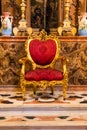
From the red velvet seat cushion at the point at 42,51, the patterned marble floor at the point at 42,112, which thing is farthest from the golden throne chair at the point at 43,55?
the patterned marble floor at the point at 42,112

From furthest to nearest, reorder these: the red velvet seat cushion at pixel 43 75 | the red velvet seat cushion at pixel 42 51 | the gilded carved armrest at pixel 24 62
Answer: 1. the red velvet seat cushion at pixel 42 51
2. the gilded carved armrest at pixel 24 62
3. the red velvet seat cushion at pixel 43 75

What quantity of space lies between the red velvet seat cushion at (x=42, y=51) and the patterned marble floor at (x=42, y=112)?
66cm

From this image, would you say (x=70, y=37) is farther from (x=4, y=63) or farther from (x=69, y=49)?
(x=4, y=63)

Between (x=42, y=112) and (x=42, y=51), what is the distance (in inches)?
47.8

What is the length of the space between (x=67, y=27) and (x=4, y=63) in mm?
1444

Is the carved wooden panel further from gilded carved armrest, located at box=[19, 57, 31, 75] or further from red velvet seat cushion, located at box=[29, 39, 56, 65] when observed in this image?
red velvet seat cushion, located at box=[29, 39, 56, 65]

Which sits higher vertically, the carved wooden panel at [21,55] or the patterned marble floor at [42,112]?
the carved wooden panel at [21,55]

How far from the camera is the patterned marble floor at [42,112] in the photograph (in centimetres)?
458

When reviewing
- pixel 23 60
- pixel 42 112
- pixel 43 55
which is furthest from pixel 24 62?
pixel 42 112

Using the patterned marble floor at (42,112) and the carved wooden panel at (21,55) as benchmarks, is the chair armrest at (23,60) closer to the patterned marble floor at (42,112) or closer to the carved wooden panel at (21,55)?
the carved wooden panel at (21,55)

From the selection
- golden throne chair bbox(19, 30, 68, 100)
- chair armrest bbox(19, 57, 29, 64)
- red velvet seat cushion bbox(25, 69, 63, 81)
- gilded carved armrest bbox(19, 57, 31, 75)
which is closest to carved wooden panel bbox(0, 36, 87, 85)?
gilded carved armrest bbox(19, 57, 31, 75)

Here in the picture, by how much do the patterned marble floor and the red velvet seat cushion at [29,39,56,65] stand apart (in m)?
0.66

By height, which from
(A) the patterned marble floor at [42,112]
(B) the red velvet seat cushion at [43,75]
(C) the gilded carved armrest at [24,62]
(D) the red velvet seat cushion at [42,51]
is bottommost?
(A) the patterned marble floor at [42,112]

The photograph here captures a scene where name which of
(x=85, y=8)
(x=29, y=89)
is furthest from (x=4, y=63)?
(x=85, y=8)
